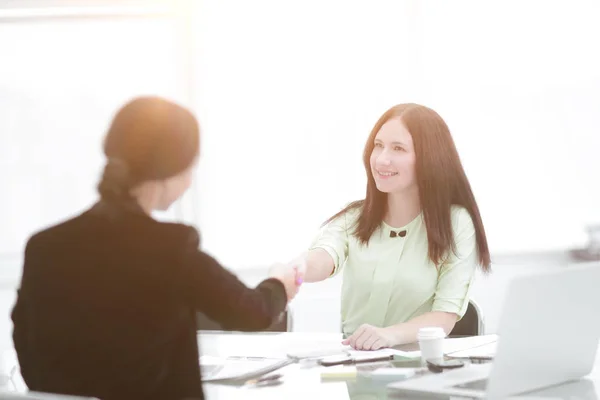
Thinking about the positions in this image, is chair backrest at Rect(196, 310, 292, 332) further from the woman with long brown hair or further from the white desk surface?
the white desk surface

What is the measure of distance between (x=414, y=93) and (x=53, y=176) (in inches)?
81.9

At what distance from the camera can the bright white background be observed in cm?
474

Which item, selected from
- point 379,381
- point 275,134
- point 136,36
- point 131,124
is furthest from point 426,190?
point 136,36

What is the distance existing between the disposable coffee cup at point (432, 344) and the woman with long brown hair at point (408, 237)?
565 millimetres

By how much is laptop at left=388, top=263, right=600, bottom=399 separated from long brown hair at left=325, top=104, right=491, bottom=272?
0.93m

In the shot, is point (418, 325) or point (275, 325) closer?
point (418, 325)

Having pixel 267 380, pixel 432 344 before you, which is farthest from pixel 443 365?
pixel 267 380

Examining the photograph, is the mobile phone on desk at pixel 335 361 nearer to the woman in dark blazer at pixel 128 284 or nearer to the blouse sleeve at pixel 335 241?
the woman in dark blazer at pixel 128 284

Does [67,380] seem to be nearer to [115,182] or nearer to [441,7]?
[115,182]

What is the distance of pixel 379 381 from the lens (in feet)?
6.79

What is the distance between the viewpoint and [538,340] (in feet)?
5.97

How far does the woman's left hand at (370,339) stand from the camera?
250 cm

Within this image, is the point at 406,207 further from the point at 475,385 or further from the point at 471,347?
the point at 475,385

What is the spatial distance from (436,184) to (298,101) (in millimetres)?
1948
